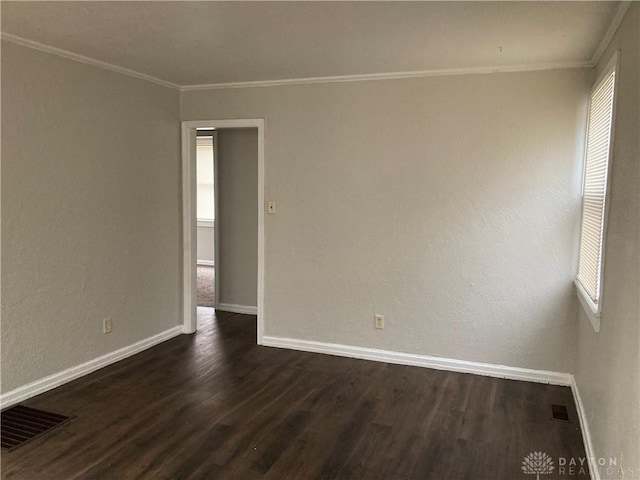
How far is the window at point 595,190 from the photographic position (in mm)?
2689

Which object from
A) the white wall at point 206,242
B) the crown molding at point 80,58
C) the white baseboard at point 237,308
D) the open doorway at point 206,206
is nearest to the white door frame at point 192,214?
the crown molding at point 80,58

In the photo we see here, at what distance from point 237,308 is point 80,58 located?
9.98 ft

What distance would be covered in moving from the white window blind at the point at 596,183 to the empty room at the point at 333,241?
0.04m

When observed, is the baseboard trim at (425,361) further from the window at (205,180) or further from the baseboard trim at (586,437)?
the window at (205,180)

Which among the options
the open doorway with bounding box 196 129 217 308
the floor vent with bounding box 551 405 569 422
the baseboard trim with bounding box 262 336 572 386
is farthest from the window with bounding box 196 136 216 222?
the floor vent with bounding box 551 405 569 422

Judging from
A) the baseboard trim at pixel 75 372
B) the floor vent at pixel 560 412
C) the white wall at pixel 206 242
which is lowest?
the floor vent at pixel 560 412

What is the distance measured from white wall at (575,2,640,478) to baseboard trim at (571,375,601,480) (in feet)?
0.22

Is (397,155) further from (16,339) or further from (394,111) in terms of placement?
(16,339)

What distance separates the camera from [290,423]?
9.97 ft

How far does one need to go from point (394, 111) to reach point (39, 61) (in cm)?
246

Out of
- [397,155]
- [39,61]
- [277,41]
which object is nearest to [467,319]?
[397,155]

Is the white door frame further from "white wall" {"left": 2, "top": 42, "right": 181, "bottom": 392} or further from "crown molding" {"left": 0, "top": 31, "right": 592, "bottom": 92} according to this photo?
"crown molding" {"left": 0, "top": 31, "right": 592, "bottom": 92}

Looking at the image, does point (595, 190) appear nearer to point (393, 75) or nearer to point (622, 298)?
point (622, 298)

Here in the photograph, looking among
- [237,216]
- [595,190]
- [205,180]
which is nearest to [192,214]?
[237,216]
